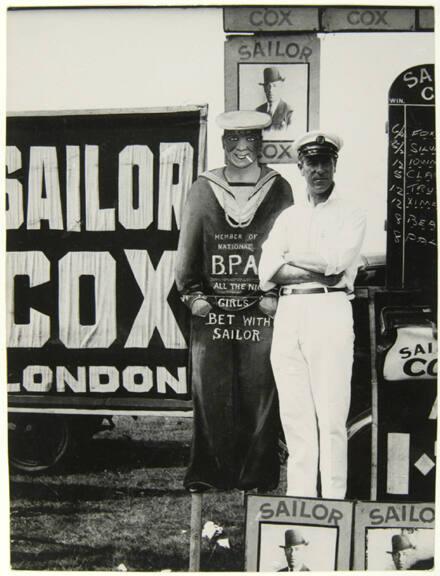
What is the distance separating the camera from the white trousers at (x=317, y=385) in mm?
5379

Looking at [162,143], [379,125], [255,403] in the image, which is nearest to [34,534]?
[255,403]

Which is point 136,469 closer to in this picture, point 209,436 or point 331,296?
point 209,436

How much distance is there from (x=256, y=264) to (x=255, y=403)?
0.93 m

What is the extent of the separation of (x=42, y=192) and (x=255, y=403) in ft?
6.58

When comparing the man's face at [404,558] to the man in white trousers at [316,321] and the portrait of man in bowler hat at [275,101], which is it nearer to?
the man in white trousers at [316,321]

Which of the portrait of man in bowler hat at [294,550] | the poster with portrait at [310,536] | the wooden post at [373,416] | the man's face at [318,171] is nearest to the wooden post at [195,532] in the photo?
the poster with portrait at [310,536]

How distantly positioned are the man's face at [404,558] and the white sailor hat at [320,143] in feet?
8.66

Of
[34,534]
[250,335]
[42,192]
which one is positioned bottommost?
[34,534]

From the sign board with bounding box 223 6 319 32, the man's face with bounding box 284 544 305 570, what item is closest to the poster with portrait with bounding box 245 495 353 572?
the man's face with bounding box 284 544 305 570

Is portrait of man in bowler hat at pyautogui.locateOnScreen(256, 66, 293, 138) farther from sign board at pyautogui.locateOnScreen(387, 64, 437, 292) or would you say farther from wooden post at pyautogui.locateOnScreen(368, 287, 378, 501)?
wooden post at pyautogui.locateOnScreen(368, 287, 378, 501)

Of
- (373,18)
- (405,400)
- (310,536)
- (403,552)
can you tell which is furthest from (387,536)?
(373,18)

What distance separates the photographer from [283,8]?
17.6 ft

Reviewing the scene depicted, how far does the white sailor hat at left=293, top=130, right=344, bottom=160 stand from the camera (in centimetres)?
541

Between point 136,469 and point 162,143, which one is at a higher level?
point 162,143
